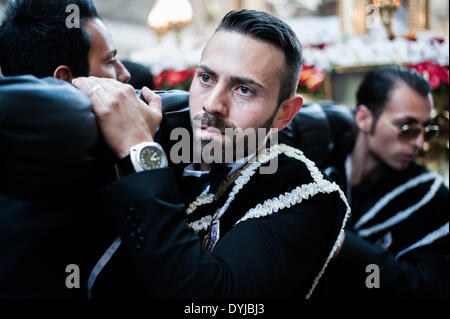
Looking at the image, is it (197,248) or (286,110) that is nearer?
(197,248)

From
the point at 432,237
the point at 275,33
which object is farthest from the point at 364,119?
the point at 275,33

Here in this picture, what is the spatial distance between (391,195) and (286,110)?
3.76ft

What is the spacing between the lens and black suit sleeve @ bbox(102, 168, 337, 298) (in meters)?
0.80

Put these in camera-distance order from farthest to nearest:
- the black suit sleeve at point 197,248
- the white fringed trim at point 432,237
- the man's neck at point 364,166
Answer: the man's neck at point 364,166 < the white fringed trim at point 432,237 < the black suit sleeve at point 197,248

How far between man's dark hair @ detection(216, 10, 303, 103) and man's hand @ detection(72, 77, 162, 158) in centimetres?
37

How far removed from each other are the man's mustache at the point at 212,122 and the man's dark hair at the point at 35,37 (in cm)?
47

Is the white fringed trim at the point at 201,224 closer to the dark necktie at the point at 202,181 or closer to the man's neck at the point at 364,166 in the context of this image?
the dark necktie at the point at 202,181

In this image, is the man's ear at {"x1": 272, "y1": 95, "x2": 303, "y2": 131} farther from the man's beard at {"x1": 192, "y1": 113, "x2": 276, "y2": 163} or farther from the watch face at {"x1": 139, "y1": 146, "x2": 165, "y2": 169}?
the watch face at {"x1": 139, "y1": 146, "x2": 165, "y2": 169}

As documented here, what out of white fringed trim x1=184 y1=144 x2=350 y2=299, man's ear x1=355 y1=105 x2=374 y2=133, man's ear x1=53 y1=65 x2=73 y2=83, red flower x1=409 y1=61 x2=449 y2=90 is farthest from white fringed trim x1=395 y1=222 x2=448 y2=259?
man's ear x1=53 y1=65 x2=73 y2=83

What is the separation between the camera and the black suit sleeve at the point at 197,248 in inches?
31.4

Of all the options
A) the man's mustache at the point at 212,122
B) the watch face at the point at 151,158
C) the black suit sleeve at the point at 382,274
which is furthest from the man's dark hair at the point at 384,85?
the watch face at the point at 151,158

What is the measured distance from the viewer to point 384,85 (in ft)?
7.52

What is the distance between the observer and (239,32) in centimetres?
110

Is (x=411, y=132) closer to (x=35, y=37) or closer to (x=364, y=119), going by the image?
(x=364, y=119)
